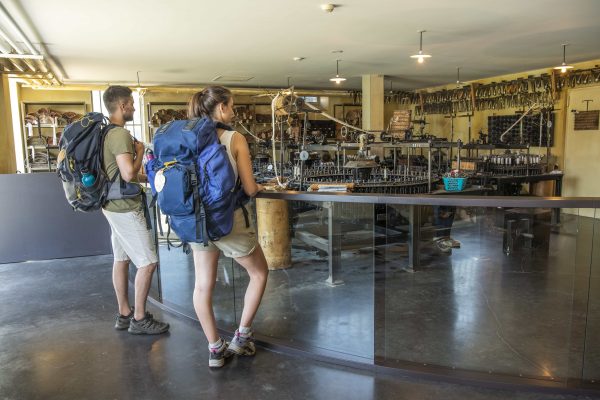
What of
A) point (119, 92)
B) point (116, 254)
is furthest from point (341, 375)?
point (119, 92)

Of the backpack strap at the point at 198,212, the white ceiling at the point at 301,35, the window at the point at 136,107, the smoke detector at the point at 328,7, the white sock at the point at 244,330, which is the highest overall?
the white ceiling at the point at 301,35

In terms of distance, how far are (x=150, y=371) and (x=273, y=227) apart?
1135mm

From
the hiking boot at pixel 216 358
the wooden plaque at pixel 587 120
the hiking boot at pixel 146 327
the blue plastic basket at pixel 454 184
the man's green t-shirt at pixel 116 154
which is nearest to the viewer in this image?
the hiking boot at pixel 216 358

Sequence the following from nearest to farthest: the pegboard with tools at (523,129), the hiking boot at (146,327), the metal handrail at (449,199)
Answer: the metal handrail at (449,199)
the hiking boot at (146,327)
the pegboard with tools at (523,129)

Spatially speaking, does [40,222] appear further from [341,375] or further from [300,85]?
[300,85]

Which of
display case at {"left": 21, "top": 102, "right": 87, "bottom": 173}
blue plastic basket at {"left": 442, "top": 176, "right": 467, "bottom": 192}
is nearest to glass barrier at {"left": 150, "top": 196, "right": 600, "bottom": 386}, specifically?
blue plastic basket at {"left": 442, "top": 176, "right": 467, "bottom": 192}

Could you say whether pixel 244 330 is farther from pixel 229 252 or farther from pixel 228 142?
pixel 228 142

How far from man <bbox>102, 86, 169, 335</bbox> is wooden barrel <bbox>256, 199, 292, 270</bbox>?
0.79m

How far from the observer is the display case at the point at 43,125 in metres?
11.3

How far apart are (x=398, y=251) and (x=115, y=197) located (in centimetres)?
183

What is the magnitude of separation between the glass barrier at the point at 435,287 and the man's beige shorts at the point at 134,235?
0.53 meters

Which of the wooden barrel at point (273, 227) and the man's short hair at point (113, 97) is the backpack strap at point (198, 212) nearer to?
the wooden barrel at point (273, 227)

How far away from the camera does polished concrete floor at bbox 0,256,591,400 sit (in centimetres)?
263

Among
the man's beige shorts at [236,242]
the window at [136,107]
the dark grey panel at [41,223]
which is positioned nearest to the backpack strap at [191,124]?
the man's beige shorts at [236,242]
